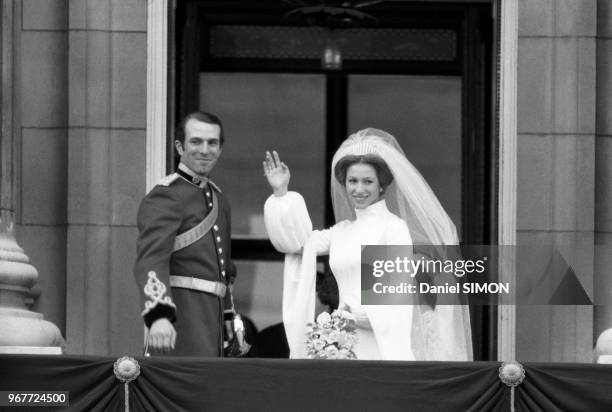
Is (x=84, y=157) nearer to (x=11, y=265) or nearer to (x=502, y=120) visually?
(x=11, y=265)

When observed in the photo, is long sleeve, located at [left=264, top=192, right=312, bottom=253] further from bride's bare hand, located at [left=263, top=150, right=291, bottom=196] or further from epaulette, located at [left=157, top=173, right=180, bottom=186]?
epaulette, located at [left=157, top=173, right=180, bottom=186]

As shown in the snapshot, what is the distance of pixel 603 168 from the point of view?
14383 mm

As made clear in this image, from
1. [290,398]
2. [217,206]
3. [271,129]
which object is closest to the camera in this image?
[290,398]

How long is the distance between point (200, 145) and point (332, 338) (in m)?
1.40

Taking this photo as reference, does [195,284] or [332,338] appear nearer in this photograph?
[332,338]

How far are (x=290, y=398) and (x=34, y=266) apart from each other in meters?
3.79

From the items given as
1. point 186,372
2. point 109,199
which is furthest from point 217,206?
point 109,199

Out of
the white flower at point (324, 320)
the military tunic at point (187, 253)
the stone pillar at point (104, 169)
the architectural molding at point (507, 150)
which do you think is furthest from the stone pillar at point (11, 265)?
the architectural molding at point (507, 150)

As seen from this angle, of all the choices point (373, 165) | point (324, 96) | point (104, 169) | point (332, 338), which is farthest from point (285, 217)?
point (324, 96)

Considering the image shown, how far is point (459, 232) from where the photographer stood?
16109mm

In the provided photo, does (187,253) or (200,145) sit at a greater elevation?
(200,145)

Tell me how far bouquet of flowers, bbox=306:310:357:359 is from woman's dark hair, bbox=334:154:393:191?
0.94 metres

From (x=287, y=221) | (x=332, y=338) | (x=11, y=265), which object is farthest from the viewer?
(x=11, y=265)

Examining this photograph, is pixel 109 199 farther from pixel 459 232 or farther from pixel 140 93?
pixel 459 232
